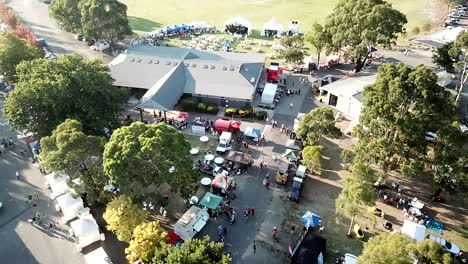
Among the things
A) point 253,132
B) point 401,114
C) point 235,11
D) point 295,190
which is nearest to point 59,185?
point 253,132

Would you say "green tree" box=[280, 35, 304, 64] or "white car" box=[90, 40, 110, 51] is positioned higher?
"green tree" box=[280, 35, 304, 64]

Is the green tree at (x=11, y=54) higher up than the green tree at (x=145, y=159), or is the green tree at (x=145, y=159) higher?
the green tree at (x=11, y=54)

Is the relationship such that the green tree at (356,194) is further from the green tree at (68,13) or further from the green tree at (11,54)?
the green tree at (68,13)

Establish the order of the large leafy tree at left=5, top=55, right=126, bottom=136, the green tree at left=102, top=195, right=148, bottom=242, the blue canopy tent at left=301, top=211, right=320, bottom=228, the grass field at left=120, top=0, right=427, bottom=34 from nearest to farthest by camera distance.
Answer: the green tree at left=102, top=195, right=148, bottom=242 → the blue canopy tent at left=301, top=211, right=320, bottom=228 → the large leafy tree at left=5, top=55, right=126, bottom=136 → the grass field at left=120, top=0, right=427, bottom=34

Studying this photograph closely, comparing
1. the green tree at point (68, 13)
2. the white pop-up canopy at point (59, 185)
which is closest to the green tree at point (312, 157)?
the white pop-up canopy at point (59, 185)

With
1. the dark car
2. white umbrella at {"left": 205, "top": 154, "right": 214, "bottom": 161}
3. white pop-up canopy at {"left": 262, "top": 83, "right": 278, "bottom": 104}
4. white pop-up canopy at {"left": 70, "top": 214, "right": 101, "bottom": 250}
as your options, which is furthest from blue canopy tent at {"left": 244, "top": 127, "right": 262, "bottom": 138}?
white pop-up canopy at {"left": 70, "top": 214, "right": 101, "bottom": 250}

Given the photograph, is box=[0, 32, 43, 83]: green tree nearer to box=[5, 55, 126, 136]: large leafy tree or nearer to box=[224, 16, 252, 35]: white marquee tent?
box=[5, 55, 126, 136]: large leafy tree
